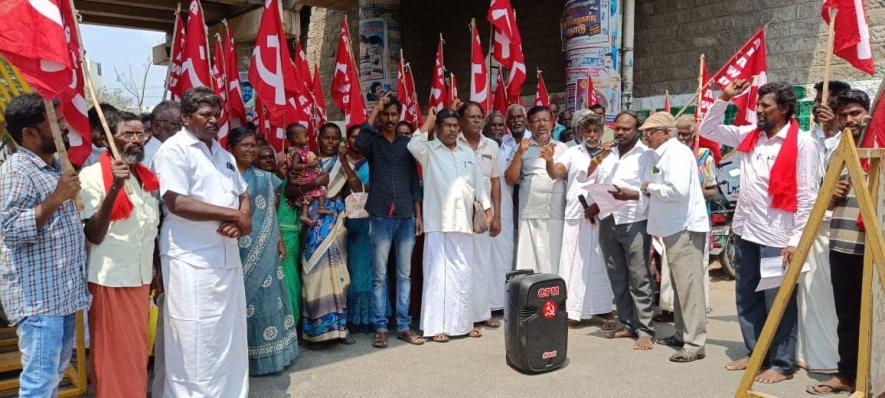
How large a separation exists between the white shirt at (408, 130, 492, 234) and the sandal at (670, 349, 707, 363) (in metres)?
1.78

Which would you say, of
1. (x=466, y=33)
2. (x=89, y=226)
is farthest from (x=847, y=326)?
(x=466, y=33)

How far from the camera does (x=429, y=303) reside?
5.08 m

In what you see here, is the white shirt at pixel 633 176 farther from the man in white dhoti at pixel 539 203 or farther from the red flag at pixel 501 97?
the red flag at pixel 501 97

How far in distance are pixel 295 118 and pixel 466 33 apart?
8.75m

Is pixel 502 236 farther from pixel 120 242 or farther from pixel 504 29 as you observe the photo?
pixel 120 242

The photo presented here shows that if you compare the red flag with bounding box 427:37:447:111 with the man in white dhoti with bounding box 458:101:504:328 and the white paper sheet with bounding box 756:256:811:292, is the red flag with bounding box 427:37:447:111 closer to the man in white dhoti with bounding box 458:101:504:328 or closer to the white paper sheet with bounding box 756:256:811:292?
the man in white dhoti with bounding box 458:101:504:328

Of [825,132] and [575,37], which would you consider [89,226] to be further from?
[575,37]

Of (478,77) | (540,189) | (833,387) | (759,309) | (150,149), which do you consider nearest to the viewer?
(833,387)

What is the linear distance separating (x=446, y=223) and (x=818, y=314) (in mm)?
2680

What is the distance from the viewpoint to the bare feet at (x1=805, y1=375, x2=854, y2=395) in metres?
3.80

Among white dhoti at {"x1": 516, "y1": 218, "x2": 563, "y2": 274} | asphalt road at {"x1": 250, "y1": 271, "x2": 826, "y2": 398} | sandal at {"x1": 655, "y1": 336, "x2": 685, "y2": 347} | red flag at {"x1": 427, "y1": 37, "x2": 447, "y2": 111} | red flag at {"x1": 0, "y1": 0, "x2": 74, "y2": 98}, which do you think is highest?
red flag at {"x1": 427, "y1": 37, "x2": 447, "y2": 111}

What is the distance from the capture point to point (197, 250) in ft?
10.8

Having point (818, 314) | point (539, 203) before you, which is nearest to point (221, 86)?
point (539, 203)

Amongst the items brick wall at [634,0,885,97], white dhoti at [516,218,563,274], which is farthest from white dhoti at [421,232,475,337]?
brick wall at [634,0,885,97]
